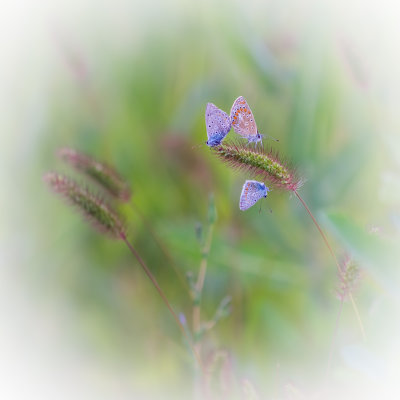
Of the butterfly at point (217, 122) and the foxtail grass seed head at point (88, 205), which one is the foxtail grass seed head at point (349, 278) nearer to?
the butterfly at point (217, 122)

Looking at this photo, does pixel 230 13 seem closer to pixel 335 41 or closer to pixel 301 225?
pixel 335 41

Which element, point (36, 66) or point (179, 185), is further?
point (36, 66)

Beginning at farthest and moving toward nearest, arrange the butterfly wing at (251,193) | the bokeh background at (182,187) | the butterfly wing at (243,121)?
1. the bokeh background at (182,187)
2. the butterfly wing at (243,121)
3. the butterfly wing at (251,193)

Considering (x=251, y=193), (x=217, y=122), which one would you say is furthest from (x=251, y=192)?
(x=217, y=122)

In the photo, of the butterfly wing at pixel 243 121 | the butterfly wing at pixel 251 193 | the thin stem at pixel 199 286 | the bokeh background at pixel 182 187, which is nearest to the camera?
the butterfly wing at pixel 251 193

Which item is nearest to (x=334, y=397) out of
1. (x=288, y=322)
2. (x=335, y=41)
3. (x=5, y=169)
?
(x=288, y=322)

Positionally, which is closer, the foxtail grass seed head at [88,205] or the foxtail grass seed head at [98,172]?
the foxtail grass seed head at [88,205]

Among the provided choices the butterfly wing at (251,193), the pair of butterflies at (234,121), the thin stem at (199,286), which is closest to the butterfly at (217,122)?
the pair of butterflies at (234,121)
